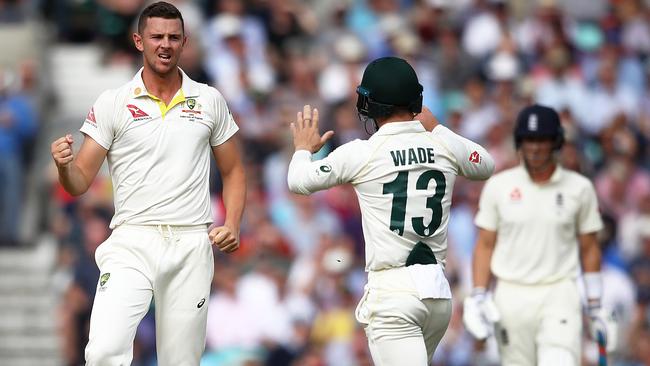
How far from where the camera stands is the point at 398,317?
9312mm

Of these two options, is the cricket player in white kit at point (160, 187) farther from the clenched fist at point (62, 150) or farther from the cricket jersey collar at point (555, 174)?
the cricket jersey collar at point (555, 174)

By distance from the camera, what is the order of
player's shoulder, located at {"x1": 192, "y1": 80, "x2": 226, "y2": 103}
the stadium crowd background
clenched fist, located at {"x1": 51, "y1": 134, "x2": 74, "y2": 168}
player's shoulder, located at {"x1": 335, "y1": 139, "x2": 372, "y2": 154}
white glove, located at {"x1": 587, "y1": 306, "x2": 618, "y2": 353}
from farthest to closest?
the stadium crowd background < white glove, located at {"x1": 587, "y1": 306, "x2": 618, "y2": 353} < player's shoulder, located at {"x1": 192, "y1": 80, "x2": 226, "y2": 103} < player's shoulder, located at {"x1": 335, "y1": 139, "x2": 372, "y2": 154} < clenched fist, located at {"x1": 51, "y1": 134, "x2": 74, "y2": 168}

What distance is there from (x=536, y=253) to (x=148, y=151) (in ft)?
10.8

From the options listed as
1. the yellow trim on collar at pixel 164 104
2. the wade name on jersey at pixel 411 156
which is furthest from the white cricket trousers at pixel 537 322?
the yellow trim on collar at pixel 164 104

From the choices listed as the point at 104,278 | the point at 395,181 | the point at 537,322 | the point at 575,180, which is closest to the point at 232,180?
the point at 104,278

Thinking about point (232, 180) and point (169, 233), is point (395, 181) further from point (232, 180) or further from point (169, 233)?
point (169, 233)

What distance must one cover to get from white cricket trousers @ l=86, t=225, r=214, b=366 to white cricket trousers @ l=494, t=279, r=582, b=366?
2.77 meters

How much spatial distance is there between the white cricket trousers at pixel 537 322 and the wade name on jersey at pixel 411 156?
2.46 m

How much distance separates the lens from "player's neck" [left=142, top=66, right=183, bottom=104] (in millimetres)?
9766

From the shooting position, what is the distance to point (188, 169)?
9.74 m

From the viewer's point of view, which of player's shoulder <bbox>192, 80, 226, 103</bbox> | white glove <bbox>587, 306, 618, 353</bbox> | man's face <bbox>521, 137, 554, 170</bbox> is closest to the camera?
player's shoulder <bbox>192, 80, 226, 103</bbox>

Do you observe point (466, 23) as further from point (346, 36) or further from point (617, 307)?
point (617, 307)

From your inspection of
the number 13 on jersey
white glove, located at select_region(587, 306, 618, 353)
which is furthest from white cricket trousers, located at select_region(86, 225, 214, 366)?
white glove, located at select_region(587, 306, 618, 353)

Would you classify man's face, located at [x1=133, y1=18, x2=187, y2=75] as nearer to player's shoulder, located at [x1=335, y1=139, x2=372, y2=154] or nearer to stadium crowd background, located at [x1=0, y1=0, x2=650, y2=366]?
player's shoulder, located at [x1=335, y1=139, x2=372, y2=154]
